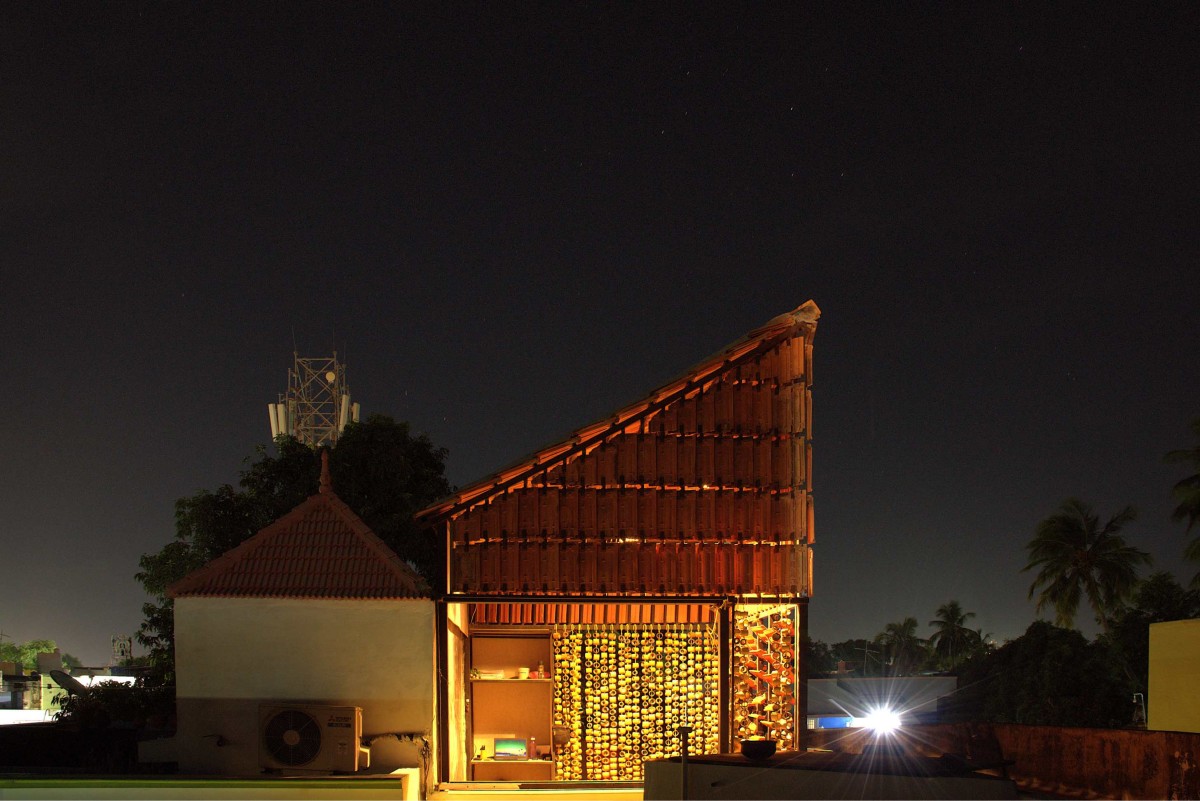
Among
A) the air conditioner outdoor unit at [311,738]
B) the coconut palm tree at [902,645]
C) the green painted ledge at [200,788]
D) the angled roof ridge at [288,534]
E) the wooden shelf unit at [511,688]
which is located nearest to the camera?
the green painted ledge at [200,788]

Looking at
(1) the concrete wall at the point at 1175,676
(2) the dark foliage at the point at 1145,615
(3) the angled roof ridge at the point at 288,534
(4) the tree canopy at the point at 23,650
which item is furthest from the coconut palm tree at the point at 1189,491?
(4) the tree canopy at the point at 23,650

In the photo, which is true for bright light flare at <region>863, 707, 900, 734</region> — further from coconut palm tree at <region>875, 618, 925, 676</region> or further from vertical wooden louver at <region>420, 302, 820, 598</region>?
coconut palm tree at <region>875, 618, 925, 676</region>

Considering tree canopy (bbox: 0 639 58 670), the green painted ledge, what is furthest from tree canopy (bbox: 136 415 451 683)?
tree canopy (bbox: 0 639 58 670)

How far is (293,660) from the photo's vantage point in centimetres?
1429

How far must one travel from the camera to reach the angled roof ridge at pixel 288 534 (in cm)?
1429

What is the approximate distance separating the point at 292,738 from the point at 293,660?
3.29 ft

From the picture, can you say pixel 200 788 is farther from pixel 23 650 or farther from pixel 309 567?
pixel 23 650

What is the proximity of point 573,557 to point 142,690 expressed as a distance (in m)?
12.3

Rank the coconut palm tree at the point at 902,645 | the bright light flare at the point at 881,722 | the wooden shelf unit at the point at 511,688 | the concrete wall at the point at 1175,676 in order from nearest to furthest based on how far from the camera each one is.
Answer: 1. the bright light flare at the point at 881,722
2. the concrete wall at the point at 1175,676
3. the wooden shelf unit at the point at 511,688
4. the coconut palm tree at the point at 902,645

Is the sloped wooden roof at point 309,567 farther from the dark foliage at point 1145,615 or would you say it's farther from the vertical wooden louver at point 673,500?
the dark foliage at point 1145,615

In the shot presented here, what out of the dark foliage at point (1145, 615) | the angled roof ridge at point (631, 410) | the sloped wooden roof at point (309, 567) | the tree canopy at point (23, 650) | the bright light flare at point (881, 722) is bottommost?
the tree canopy at point (23, 650)

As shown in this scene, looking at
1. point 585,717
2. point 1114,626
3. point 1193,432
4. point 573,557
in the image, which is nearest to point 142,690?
point 585,717

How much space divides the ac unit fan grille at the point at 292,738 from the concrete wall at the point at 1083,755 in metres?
6.51

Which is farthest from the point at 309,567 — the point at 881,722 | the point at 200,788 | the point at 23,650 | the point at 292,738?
the point at 23,650
